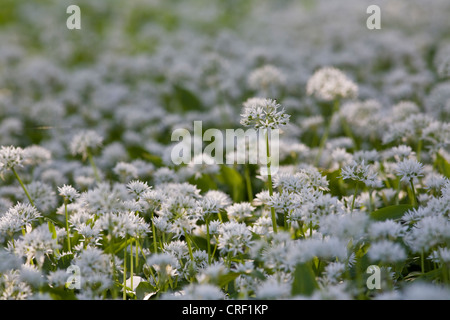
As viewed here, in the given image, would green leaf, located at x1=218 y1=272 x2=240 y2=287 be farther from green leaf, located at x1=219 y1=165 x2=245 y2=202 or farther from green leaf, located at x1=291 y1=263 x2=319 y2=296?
green leaf, located at x1=219 y1=165 x2=245 y2=202

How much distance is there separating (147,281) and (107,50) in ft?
21.9

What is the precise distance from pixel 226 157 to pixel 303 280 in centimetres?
204

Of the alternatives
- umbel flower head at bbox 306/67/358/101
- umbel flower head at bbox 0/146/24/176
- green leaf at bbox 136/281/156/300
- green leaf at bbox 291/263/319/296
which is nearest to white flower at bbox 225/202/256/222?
green leaf at bbox 136/281/156/300

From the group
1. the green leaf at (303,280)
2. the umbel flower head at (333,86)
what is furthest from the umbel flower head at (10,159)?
the umbel flower head at (333,86)

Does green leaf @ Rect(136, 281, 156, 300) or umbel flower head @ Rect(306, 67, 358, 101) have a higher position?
umbel flower head @ Rect(306, 67, 358, 101)

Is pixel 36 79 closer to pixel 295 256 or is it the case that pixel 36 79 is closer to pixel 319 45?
pixel 319 45

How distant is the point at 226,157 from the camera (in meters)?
4.11

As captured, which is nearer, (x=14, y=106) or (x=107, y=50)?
(x=14, y=106)

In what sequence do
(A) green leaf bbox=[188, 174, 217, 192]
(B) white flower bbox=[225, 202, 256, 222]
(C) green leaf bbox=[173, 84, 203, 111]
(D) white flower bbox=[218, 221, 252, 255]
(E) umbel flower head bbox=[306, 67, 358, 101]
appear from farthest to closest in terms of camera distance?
(C) green leaf bbox=[173, 84, 203, 111] < (E) umbel flower head bbox=[306, 67, 358, 101] < (A) green leaf bbox=[188, 174, 217, 192] < (B) white flower bbox=[225, 202, 256, 222] < (D) white flower bbox=[218, 221, 252, 255]

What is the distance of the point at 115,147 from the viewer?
464 centimetres

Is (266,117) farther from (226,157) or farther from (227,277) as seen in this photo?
(226,157)

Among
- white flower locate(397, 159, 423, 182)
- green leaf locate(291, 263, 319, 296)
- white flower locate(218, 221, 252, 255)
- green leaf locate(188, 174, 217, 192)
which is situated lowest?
green leaf locate(291, 263, 319, 296)

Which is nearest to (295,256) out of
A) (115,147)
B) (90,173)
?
(90,173)

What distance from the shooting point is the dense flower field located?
2320 millimetres
